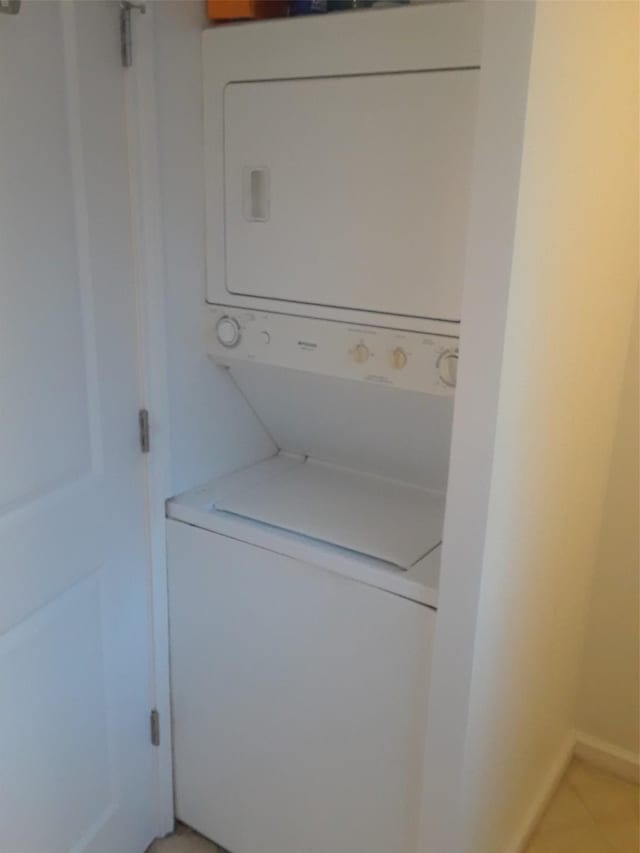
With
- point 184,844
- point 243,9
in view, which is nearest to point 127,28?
point 243,9

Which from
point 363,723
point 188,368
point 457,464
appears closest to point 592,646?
point 363,723

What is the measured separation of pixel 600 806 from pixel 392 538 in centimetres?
117

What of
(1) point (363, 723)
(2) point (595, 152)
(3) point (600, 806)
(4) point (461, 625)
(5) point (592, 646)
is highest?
(2) point (595, 152)

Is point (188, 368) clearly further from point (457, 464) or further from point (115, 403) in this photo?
point (457, 464)

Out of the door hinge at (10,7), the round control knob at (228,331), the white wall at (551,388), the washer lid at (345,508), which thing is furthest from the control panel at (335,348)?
the door hinge at (10,7)

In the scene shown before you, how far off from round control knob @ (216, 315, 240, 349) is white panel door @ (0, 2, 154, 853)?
0.22 meters

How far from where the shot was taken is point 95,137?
1436 mm

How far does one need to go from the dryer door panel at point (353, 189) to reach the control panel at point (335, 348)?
0.05 meters

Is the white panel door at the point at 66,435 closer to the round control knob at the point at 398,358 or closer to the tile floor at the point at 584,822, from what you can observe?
the tile floor at the point at 584,822

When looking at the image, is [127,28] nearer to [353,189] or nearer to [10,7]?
[10,7]

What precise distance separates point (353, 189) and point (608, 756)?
5.88ft

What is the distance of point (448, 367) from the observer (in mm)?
1445

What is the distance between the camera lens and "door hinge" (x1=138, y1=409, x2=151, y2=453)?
5.50 feet

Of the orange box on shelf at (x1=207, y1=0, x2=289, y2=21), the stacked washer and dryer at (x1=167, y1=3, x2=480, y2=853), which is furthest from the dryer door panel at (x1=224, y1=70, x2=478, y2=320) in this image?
the orange box on shelf at (x1=207, y1=0, x2=289, y2=21)
